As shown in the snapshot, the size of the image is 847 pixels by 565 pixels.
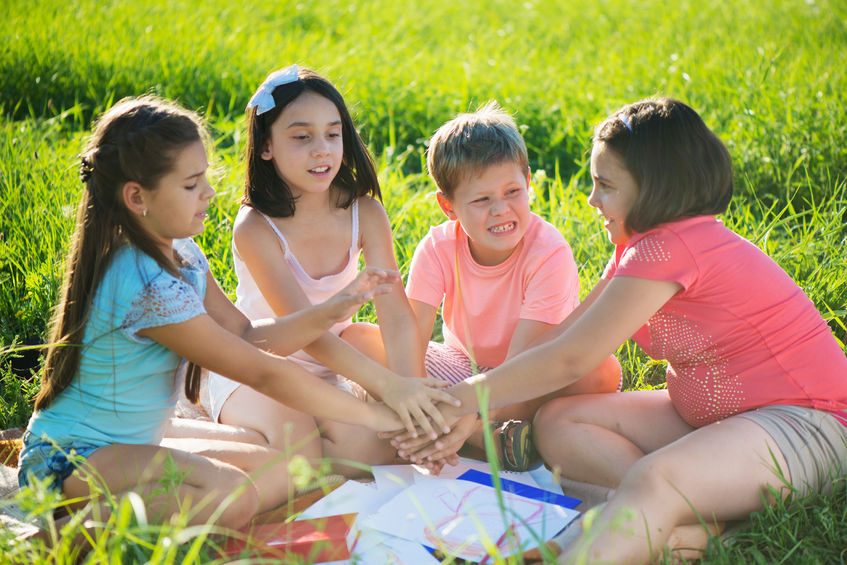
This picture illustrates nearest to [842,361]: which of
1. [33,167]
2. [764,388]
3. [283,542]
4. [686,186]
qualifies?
[764,388]

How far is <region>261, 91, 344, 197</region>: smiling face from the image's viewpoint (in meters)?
2.47

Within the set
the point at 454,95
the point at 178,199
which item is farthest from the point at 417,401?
the point at 454,95

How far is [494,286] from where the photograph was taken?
2.61 meters

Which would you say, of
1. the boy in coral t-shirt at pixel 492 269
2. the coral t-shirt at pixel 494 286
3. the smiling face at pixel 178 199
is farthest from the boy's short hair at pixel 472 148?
the smiling face at pixel 178 199

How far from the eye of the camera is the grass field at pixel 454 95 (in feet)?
9.93

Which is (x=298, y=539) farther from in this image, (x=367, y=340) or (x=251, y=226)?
(x=251, y=226)

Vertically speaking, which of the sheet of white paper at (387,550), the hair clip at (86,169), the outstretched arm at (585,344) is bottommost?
the sheet of white paper at (387,550)

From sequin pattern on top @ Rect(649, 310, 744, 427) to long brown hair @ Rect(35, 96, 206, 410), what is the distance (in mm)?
1322

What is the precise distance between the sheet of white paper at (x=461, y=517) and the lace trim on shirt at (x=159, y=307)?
0.70 meters

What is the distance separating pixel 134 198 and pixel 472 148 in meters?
1.02

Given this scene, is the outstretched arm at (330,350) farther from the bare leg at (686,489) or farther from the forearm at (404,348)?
the bare leg at (686,489)

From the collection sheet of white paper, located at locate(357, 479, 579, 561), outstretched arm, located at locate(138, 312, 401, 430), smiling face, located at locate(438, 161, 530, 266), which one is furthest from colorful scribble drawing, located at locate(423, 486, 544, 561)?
smiling face, located at locate(438, 161, 530, 266)

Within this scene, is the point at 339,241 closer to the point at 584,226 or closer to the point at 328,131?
the point at 328,131

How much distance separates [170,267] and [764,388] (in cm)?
154
